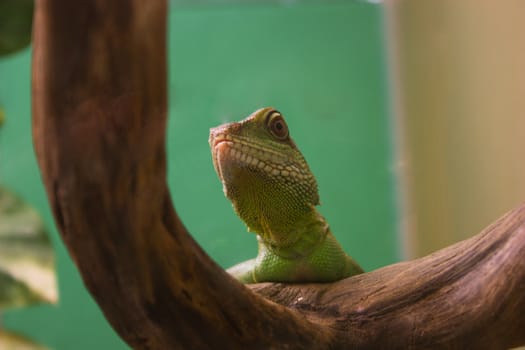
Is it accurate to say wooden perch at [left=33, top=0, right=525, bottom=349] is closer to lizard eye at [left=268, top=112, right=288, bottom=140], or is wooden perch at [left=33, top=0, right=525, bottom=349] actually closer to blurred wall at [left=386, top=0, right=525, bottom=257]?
lizard eye at [left=268, top=112, right=288, bottom=140]

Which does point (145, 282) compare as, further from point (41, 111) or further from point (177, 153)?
point (177, 153)

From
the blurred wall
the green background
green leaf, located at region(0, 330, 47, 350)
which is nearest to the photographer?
green leaf, located at region(0, 330, 47, 350)

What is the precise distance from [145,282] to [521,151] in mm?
2590

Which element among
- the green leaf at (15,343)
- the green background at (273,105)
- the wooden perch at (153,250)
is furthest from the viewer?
the green background at (273,105)

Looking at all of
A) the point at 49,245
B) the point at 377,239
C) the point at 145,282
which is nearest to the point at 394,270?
the point at 145,282

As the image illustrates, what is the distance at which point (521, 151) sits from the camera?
3.15 meters

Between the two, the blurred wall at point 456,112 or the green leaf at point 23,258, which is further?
the blurred wall at point 456,112

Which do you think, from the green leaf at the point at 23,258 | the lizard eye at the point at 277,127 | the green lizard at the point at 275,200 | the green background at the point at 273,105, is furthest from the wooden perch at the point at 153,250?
the green background at the point at 273,105

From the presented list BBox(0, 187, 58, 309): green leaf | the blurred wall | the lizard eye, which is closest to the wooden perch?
the lizard eye

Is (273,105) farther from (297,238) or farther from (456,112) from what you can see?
(297,238)

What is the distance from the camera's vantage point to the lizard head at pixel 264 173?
7.49ft

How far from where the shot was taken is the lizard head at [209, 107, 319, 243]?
2283mm

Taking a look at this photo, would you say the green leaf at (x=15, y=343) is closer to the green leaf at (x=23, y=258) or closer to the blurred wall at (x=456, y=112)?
the green leaf at (x=23, y=258)

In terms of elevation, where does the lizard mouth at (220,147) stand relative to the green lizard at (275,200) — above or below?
above
